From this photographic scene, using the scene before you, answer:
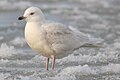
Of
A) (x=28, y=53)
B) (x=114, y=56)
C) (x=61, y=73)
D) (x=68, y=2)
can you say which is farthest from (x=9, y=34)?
(x=68, y=2)

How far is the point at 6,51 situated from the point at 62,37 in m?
→ 1.78

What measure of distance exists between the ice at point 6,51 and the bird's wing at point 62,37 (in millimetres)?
1570

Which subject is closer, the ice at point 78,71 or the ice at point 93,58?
the ice at point 78,71

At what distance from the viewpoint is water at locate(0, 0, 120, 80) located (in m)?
8.69

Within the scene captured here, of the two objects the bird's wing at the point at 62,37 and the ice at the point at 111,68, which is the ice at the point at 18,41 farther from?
the ice at the point at 111,68

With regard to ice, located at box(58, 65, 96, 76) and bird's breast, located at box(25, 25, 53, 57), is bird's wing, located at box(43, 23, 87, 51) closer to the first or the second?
bird's breast, located at box(25, 25, 53, 57)

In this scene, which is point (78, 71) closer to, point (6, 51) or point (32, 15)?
point (32, 15)

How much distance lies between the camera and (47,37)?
28.7 ft

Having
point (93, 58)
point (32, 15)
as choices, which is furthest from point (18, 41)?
point (32, 15)

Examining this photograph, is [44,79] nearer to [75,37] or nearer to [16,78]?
[16,78]

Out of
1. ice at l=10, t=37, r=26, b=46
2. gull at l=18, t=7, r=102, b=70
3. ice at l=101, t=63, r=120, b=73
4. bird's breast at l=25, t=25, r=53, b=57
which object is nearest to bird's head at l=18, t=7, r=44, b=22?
gull at l=18, t=7, r=102, b=70

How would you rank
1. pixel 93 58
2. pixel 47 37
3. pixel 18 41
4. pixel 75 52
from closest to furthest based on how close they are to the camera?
pixel 47 37, pixel 93 58, pixel 75 52, pixel 18 41

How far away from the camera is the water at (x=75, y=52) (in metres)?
8.69

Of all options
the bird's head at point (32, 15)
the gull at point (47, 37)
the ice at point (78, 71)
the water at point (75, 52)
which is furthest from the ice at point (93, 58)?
the bird's head at point (32, 15)
